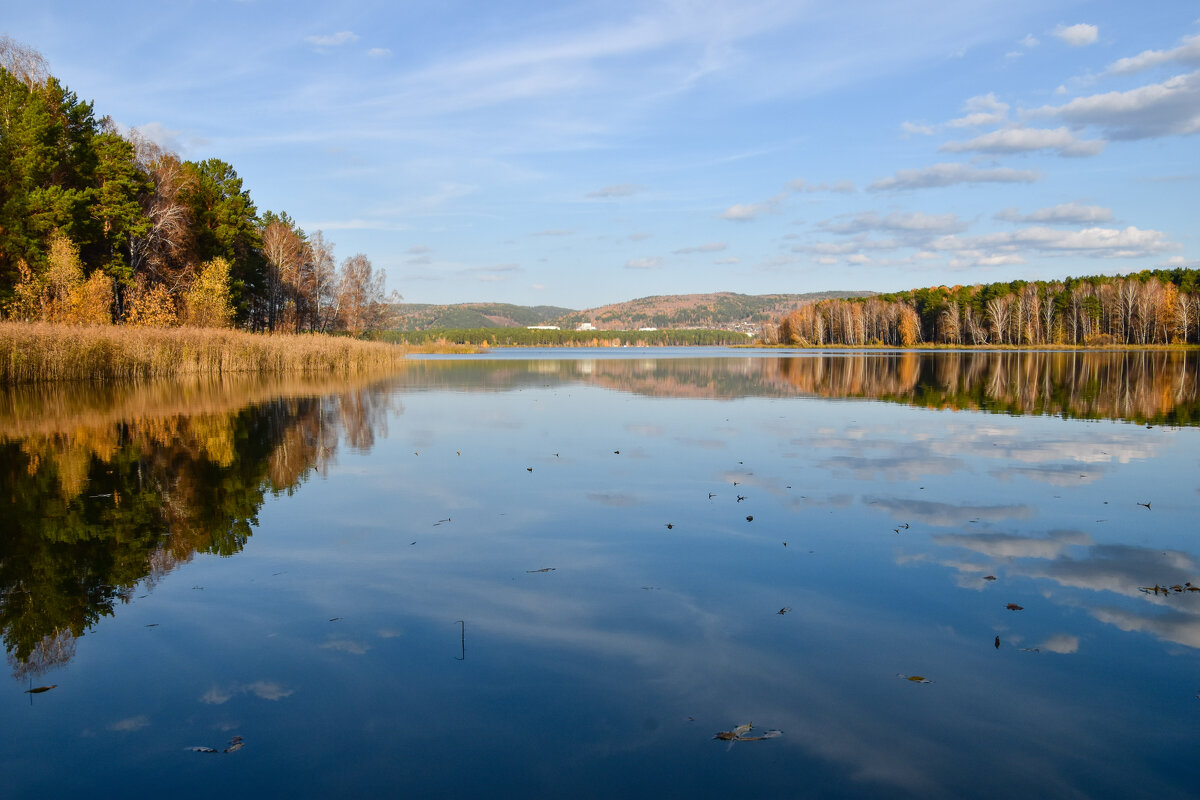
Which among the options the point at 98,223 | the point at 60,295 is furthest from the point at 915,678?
the point at 98,223

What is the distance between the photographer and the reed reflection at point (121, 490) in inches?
239

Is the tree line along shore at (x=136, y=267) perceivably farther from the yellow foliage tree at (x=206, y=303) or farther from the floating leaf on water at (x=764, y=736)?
the floating leaf on water at (x=764, y=736)

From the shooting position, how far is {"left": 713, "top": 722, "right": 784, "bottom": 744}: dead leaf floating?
3994 millimetres

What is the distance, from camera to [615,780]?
365 centimetres

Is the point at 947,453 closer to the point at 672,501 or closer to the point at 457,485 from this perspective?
the point at 672,501

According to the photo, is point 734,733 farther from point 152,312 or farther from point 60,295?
point 152,312

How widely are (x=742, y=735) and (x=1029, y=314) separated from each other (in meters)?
146

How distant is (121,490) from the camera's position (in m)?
10.2

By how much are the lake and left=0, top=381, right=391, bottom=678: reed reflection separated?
0.19 ft

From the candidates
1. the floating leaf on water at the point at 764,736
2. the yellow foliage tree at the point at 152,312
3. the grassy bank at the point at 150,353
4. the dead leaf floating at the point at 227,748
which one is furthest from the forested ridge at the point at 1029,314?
the dead leaf floating at the point at 227,748

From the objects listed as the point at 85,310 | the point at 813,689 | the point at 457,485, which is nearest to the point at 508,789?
the point at 813,689

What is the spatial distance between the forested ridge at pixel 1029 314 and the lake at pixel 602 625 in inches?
5013

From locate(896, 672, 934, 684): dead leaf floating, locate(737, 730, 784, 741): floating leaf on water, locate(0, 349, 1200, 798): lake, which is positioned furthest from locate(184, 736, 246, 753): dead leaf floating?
locate(896, 672, 934, 684): dead leaf floating

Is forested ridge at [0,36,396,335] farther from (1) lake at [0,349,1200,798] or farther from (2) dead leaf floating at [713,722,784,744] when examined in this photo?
(2) dead leaf floating at [713,722,784,744]
